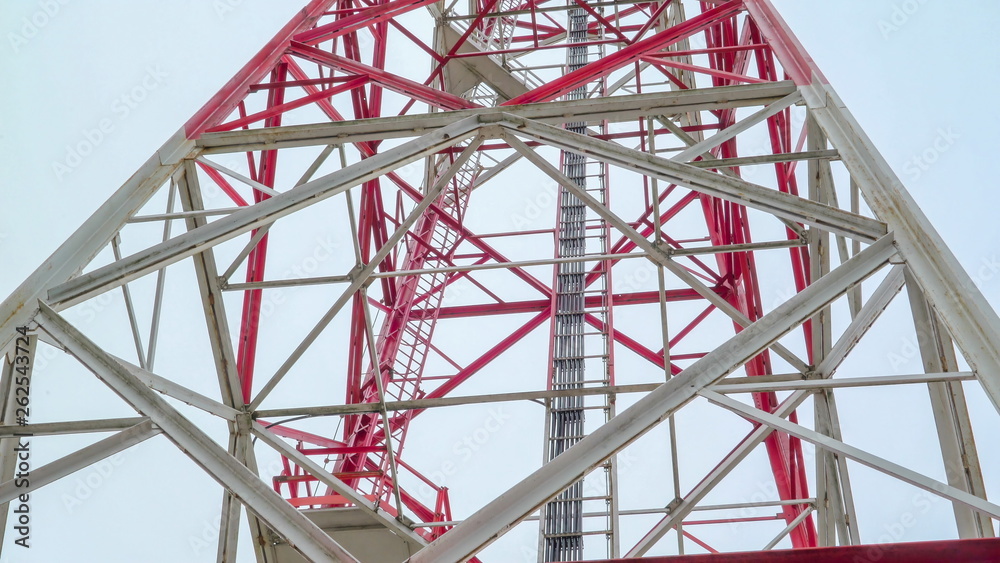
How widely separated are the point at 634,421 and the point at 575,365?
7621 mm

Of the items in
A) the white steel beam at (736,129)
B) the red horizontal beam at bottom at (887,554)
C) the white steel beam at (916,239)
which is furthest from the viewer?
the white steel beam at (736,129)

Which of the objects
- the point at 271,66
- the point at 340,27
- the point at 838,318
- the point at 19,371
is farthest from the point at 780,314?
the point at 838,318

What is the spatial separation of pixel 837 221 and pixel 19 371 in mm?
5998

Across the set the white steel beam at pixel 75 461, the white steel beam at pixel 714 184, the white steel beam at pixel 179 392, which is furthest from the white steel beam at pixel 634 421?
the white steel beam at pixel 179 392

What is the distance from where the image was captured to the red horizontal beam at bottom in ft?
14.9

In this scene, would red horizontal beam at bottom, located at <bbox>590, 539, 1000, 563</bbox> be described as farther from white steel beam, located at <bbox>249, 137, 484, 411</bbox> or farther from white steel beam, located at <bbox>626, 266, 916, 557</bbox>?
white steel beam, located at <bbox>249, 137, 484, 411</bbox>

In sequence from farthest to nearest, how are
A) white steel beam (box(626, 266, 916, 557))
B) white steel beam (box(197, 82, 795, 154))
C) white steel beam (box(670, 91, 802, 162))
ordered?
1. white steel beam (box(197, 82, 795, 154))
2. white steel beam (box(670, 91, 802, 162))
3. white steel beam (box(626, 266, 916, 557))

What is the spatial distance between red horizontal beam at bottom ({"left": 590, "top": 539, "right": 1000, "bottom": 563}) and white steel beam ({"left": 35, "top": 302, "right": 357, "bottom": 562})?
6.29 feet

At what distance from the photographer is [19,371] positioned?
6.63m

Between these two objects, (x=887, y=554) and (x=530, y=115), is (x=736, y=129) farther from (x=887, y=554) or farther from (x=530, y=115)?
(x=887, y=554)

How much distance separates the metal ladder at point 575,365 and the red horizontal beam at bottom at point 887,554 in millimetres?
4301

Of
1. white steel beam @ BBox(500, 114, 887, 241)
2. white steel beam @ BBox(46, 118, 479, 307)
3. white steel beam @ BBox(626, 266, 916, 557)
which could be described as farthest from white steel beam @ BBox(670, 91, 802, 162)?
white steel beam @ BBox(46, 118, 479, 307)

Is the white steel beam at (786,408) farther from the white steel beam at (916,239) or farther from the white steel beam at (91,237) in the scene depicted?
the white steel beam at (91,237)

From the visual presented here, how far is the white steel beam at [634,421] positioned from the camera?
17.1 ft
